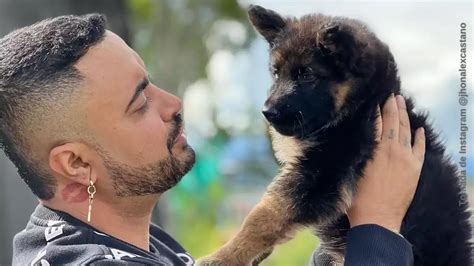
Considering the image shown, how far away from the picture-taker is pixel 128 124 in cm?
225

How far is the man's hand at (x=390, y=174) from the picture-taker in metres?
2.26

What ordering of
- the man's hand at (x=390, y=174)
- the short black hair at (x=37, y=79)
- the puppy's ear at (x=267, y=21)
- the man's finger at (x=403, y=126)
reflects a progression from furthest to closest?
the puppy's ear at (x=267, y=21)
the man's finger at (x=403, y=126)
the man's hand at (x=390, y=174)
the short black hair at (x=37, y=79)

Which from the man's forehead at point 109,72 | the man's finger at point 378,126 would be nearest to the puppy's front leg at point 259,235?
the man's finger at point 378,126

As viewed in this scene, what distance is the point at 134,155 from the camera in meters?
2.27

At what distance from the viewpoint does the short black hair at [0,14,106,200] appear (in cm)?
215

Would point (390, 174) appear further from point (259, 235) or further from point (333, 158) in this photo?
point (259, 235)

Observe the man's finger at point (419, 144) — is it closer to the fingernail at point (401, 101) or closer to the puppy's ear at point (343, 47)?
the fingernail at point (401, 101)

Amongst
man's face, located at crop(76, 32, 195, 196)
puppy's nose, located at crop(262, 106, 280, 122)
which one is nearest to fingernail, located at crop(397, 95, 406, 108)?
puppy's nose, located at crop(262, 106, 280, 122)

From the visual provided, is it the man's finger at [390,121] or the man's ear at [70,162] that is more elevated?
the man's finger at [390,121]

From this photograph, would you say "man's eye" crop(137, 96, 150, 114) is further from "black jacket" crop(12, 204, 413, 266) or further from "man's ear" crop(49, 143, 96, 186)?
"black jacket" crop(12, 204, 413, 266)

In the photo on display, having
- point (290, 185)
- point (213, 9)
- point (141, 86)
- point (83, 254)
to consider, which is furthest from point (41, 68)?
point (213, 9)

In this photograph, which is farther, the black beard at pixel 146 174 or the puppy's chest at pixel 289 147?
the puppy's chest at pixel 289 147

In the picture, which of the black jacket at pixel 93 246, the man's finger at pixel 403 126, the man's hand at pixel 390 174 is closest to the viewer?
the black jacket at pixel 93 246

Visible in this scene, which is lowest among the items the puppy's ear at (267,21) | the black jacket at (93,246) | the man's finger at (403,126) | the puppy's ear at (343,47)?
the black jacket at (93,246)
